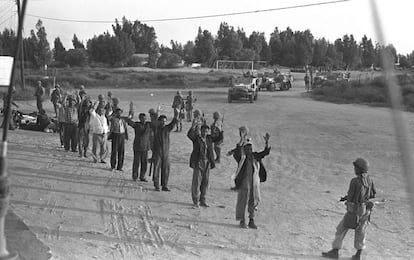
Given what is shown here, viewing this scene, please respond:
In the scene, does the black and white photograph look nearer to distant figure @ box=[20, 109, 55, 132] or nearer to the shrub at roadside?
distant figure @ box=[20, 109, 55, 132]

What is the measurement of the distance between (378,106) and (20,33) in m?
34.3

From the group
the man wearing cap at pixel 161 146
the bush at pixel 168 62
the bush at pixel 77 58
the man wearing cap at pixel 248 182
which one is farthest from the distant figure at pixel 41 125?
the bush at pixel 168 62

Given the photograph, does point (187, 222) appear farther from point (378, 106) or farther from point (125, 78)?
point (125, 78)

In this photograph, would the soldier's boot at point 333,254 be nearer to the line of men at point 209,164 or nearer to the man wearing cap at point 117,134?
the line of men at point 209,164

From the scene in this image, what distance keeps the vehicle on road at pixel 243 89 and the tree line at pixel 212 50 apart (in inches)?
1901

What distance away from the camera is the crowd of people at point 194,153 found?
23.9 feet

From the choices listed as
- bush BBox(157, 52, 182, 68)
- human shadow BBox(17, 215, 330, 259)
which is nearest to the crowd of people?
human shadow BBox(17, 215, 330, 259)

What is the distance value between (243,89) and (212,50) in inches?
2559

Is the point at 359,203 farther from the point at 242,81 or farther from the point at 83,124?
the point at 242,81

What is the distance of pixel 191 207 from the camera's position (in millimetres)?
9984

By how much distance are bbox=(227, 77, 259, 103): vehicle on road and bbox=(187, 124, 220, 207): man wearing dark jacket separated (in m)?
25.9

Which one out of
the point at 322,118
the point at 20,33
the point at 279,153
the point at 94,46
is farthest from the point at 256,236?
the point at 94,46

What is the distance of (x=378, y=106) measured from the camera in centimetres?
3531

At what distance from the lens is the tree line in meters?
90.1
